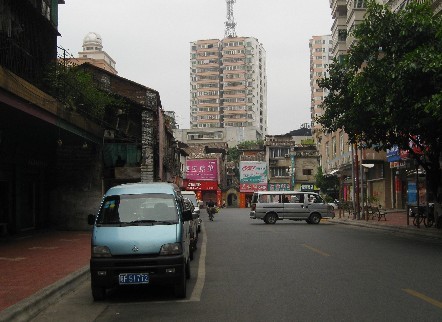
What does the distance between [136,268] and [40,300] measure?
158 centimetres

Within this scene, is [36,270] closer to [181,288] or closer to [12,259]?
[12,259]

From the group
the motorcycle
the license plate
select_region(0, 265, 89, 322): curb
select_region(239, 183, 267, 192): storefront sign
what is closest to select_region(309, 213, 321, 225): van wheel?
the motorcycle

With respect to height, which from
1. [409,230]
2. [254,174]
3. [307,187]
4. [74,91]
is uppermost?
[74,91]

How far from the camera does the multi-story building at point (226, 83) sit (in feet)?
477

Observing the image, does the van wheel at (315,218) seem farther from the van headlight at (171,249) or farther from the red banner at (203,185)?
the red banner at (203,185)

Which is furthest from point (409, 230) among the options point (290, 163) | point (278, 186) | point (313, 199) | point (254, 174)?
point (278, 186)

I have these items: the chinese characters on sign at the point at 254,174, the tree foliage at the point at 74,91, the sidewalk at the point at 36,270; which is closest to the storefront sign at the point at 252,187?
the chinese characters on sign at the point at 254,174

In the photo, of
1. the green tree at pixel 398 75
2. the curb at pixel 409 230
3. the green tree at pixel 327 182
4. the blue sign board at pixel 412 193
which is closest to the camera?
the green tree at pixel 398 75

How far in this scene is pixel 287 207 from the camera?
32344 mm

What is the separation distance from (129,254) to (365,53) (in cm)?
1462

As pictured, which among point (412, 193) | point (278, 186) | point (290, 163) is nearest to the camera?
point (412, 193)

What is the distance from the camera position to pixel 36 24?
70.9 ft

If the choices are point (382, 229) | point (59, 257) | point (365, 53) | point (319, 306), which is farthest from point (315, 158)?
point (319, 306)

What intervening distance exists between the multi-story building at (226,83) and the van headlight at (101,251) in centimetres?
13445
